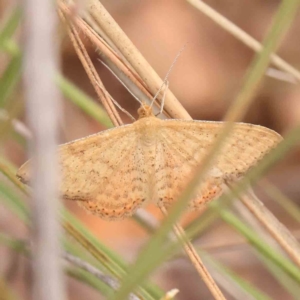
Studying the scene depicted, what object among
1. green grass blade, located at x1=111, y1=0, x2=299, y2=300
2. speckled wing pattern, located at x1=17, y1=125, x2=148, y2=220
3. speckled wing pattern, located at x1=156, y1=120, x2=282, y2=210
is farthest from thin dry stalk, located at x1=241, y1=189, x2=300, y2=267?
green grass blade, located at x1=111, y1=0, x2=299, y2=300

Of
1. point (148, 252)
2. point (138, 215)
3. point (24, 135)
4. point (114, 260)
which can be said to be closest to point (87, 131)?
point (138, 215)

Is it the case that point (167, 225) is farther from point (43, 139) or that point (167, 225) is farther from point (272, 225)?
point (272, 225)

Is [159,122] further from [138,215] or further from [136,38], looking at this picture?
[136,38]

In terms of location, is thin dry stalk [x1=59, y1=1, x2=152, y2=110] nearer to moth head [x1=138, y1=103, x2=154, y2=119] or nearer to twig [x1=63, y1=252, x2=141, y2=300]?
moth head [x1=138, y1=103, x2=154, y2=119]

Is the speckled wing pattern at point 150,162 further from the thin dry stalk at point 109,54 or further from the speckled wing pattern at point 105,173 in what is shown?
the thin dry stalk at point 109,54

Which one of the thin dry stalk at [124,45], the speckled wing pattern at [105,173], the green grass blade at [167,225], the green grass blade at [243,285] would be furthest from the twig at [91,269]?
the green grass blade at [167,225]

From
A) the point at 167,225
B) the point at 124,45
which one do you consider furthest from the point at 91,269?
the point at 167,225
